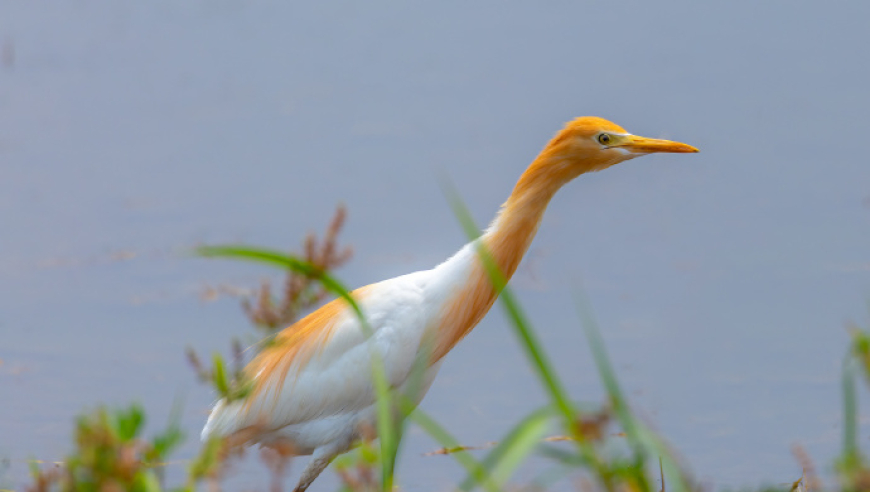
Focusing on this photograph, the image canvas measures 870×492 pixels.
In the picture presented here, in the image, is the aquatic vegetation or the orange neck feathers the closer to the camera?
the aquatic vegetation

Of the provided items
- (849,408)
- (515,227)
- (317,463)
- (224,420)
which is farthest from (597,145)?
(849,408)

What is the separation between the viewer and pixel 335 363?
9.87ft

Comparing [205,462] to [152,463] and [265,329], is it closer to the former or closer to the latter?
[152,463]

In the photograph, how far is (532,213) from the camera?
2.99 meters

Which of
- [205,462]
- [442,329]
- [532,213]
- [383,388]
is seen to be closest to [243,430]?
[442,329]

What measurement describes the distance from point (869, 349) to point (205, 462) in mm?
539

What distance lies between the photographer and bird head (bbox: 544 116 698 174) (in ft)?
9.64

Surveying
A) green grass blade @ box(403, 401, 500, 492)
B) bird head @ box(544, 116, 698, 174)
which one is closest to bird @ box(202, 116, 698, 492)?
bird head @ box(544, 116, 698, 174)

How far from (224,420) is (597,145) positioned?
1277mm

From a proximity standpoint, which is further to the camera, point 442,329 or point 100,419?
point 442,329

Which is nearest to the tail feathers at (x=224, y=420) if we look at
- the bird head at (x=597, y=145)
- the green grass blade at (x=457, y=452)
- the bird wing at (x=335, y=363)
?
the bird wing at (x=335, y=363)

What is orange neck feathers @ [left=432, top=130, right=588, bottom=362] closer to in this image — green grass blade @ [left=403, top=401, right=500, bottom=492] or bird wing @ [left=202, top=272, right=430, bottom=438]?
bird wing @ [left=202, top=272, right=430, bottom=438]

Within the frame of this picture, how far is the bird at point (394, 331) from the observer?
2939mm

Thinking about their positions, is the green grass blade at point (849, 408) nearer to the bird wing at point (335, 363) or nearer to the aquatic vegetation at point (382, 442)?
the aquatic vegetation at point (382, 442)
